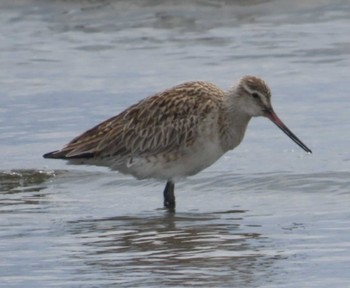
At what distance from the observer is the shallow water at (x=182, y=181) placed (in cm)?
923

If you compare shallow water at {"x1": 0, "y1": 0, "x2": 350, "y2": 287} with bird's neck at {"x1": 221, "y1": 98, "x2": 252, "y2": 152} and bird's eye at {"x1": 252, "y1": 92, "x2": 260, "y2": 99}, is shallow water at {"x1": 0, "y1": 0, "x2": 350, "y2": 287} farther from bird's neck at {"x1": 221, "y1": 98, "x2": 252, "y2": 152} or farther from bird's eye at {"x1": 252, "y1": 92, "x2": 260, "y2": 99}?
bird's eye at {"x1": 252, "y1": 92, "x2": 260, "y2": 99}

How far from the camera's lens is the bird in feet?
37.0

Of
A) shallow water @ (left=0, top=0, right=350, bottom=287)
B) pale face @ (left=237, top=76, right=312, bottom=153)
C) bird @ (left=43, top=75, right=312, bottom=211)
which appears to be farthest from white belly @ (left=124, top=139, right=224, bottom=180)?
pale face @ (left=237, top=76, right=312, bottom=153)

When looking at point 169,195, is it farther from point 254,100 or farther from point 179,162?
point 254,100

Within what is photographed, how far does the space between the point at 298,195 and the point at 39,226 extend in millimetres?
2079

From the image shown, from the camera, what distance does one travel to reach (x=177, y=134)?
11375 mm

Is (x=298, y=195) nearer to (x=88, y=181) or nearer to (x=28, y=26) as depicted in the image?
(x=88, y=181)

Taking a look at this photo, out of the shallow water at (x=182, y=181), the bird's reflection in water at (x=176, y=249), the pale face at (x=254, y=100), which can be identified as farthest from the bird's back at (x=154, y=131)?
the bird's reflection in water at (x=176, y=249)

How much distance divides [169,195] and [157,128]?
22.4 inches

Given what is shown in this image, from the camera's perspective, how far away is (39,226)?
34.4 feet

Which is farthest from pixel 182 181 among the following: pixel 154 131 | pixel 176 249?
pixel 176 249

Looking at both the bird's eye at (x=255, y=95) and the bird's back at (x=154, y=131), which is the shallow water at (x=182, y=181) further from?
the bird's eye at (x=255, y=95)

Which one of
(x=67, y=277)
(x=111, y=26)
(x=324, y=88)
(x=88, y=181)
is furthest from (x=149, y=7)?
(x=67, y=277)

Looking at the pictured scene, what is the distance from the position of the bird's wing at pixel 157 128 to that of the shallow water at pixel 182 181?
403 millimetres
